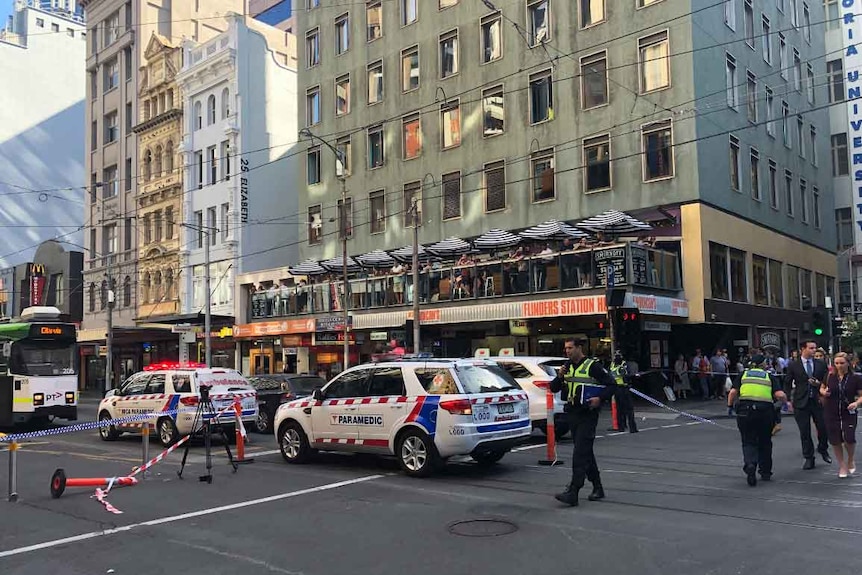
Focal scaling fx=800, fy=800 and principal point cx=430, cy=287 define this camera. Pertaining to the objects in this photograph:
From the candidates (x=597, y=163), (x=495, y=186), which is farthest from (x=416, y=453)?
(x=495, y=186)

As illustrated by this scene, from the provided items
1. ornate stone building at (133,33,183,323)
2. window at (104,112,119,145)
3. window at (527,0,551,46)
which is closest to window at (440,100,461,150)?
window at (527,0,551,46)

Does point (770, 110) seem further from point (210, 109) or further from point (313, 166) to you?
point (210, 109)

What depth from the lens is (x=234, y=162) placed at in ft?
143

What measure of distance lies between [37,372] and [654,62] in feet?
71.9

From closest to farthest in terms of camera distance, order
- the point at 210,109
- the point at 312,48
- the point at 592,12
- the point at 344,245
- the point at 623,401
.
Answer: the point at 623,401, the point at 344,245, the point at 592,12, the point at 312,48, the point at 210,109

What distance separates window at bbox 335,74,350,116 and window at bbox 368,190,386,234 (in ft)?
15.7

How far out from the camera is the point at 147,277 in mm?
48938

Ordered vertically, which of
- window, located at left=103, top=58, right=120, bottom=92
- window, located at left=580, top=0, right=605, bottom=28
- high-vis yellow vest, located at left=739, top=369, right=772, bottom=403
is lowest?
high-vis yellow vest, located at left=739, top=369, right=772, bottom=403

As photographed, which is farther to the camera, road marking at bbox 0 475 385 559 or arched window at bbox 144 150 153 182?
arched window at bbox 144 150 153 182

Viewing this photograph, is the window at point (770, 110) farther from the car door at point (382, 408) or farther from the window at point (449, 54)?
the car door at point (382, 408)

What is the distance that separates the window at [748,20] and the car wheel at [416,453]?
88.1 feet

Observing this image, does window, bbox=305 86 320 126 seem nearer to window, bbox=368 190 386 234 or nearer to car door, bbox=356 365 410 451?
window, bbox=368 190 386 234

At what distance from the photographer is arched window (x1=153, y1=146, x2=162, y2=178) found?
4884 cm

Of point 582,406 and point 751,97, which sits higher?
point 751,97
